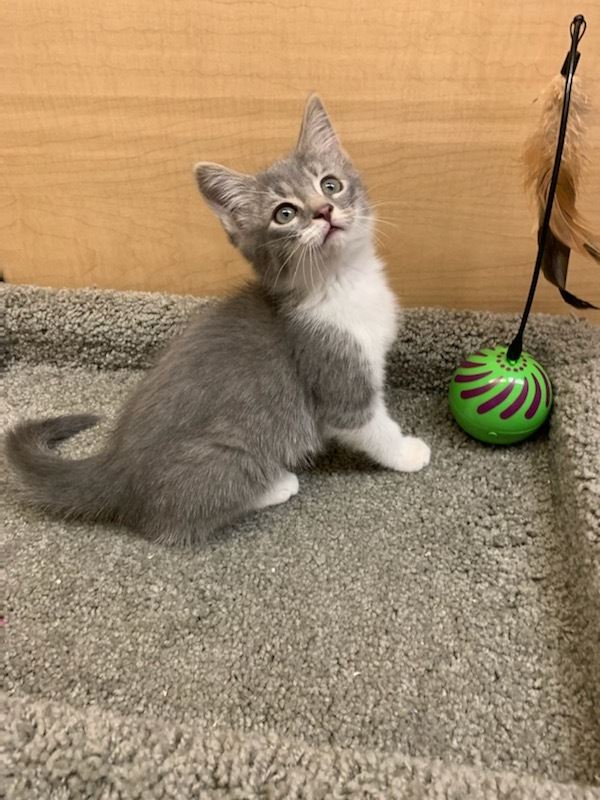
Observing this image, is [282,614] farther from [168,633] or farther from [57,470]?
[57,470]

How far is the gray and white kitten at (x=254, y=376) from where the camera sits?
100 cm

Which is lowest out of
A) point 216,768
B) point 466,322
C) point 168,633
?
point 168,633

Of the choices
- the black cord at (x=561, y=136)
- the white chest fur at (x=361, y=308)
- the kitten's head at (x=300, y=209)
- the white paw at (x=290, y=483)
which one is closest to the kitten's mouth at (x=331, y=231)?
the kitten's head at (x=300, y=209)

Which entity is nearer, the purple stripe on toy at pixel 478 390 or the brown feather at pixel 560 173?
the brown feather at pixel 560 173

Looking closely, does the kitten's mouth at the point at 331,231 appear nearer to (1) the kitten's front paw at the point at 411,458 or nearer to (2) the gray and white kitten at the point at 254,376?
(2) the gray and white kitten at the point at 254,376

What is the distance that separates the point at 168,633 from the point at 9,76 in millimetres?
1155

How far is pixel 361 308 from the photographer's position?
3.49 ft

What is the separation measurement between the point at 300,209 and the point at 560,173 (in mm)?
452

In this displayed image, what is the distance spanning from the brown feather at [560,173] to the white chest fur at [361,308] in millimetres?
302

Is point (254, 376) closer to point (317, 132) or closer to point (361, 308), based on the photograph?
point (361, 308)

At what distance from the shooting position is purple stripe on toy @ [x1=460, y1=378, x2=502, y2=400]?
43.3 inches

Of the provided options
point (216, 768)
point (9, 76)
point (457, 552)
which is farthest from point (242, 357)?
point (9, 76)

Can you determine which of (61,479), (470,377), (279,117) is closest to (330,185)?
(279,117)

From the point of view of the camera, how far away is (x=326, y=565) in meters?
1.05
